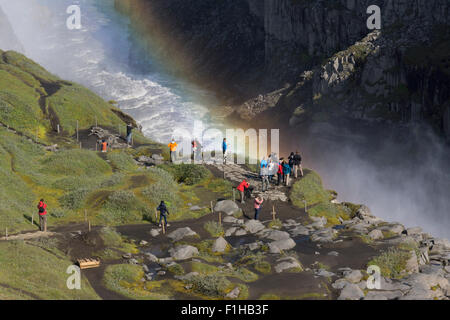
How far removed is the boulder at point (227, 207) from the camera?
124 ft

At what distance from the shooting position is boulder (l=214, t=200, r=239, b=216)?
124 feet

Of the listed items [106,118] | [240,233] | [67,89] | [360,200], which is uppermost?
[67,89]

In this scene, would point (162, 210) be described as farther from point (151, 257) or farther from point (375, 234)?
point (375, 234)

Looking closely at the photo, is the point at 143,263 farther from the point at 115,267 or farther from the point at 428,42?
Result: the point at 428,42

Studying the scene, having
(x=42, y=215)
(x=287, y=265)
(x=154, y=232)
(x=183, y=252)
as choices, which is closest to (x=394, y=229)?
(x=287, y=265)

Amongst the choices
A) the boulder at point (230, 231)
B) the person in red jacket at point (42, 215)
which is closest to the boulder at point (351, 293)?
the boulder at point (230, 231)

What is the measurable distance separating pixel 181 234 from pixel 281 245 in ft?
20.2

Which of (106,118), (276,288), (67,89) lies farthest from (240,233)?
(67,89)

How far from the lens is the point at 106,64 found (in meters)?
159

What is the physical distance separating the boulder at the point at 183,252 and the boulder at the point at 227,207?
314 inches

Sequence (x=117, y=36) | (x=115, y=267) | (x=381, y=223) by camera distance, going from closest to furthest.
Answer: (x=115, y=267) → (x=381, y=223) → (x=117, y=36)

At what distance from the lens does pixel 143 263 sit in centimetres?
2862

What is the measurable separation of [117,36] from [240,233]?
158 meters

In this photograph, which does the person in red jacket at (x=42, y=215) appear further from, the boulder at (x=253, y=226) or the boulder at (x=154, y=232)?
the boulder at (x=253, y=226)
